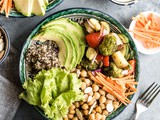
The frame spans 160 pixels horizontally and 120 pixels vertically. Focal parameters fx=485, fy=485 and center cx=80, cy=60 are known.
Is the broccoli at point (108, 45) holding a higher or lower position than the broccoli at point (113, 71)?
higher

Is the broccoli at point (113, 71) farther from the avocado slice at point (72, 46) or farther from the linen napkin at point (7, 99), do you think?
the linen napkin at point (7, 99)

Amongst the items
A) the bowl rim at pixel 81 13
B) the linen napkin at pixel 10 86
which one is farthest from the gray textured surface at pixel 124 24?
the bowl rim at pixel 81 13

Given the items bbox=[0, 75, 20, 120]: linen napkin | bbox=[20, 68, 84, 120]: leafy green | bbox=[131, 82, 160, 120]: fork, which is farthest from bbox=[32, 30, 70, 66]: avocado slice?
bbox=[131, 82, 160, 120]: fork

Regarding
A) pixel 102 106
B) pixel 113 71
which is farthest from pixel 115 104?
pixel 113 71

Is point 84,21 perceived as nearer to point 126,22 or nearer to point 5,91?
point 126,22

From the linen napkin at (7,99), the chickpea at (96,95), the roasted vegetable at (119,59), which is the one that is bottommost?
the linen napkin at (7,99)

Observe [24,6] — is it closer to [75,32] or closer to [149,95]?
[75,32]
